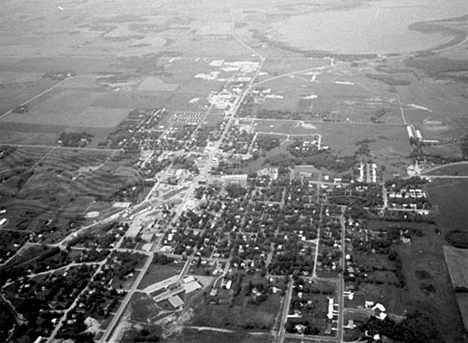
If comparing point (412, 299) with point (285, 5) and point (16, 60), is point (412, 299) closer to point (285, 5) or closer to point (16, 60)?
point (16, 60)

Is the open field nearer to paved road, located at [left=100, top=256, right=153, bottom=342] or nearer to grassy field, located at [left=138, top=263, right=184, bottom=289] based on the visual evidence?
paved road, located at [left=100, top=256, right=153, bottom=342]

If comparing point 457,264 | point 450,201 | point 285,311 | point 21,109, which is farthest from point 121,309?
point 21,109

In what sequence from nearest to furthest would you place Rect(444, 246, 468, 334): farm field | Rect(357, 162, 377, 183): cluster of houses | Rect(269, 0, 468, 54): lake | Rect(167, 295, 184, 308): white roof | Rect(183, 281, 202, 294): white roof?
1. Rect(444, 246, 468, 334): farm field
2. Rect(167, 295, 184, 308): white roof
3. Rect(183, 281, 202, 294): white roof
4. Rect(357, 162, 377, 183): cluster of houses
5. Rect(269, 0, 468, 54): lake

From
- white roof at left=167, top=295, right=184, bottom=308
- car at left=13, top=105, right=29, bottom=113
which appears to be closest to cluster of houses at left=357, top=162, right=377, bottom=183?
white roof at left=167, top=295, right=184, bottom=308

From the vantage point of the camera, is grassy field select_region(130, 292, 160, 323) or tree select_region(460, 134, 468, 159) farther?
tree select_region(460, 134, 468, 159)

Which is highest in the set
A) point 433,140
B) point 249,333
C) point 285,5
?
point 285,5

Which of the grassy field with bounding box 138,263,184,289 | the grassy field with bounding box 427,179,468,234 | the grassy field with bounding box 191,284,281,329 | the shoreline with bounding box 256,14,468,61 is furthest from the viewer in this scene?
A: the shoreline with bounding box 256,14,468,61

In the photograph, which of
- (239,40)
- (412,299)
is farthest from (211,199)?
(239,40)

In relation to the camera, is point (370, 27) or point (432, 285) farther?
point (370, 27)

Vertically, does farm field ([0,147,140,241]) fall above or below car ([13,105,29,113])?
below

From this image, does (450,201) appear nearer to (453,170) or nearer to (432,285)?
(453,170)

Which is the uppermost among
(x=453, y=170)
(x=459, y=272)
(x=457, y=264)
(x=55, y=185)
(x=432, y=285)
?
(x=453, y=170)
